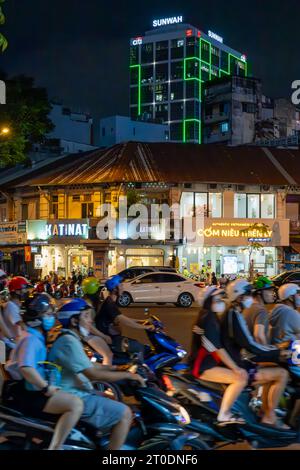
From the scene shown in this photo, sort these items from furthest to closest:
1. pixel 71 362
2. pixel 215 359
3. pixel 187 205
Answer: pixel 187 205 → pixel 215 359 → pixel 71 362

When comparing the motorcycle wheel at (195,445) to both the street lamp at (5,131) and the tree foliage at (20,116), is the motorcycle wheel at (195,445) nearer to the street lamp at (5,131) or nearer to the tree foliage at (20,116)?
the street lamp at (5,131)

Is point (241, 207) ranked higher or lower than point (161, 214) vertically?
higher

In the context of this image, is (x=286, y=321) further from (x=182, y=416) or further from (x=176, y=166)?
(x=176, y=166)

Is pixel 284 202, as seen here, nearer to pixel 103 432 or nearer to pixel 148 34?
pixel 103 432

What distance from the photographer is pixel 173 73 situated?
119 metres

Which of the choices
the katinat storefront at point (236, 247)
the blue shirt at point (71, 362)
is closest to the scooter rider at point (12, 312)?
the blue shirt at point (71, 362)

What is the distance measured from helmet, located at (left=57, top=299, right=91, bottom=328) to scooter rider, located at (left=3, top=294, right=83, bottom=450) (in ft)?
1.23

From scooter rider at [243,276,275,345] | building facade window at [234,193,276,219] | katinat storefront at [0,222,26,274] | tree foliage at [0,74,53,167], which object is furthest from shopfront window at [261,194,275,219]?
scooter rider at [243,276,275,345]

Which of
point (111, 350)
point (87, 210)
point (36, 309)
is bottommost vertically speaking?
point (111, 350)

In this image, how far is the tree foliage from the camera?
1110 inches

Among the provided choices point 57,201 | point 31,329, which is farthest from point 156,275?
point 31,329

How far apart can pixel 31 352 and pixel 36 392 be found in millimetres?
351

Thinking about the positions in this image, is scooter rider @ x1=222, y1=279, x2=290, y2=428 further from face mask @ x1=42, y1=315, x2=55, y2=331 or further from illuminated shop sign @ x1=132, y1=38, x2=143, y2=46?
illuminated shop sign @ x1=132, y1=38, x2=143, y2=46

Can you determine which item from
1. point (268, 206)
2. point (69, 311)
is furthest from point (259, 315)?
point (268, 206)
